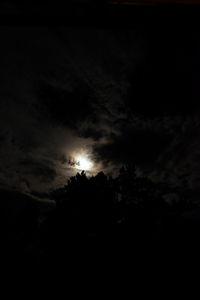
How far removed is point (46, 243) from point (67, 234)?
7.05ft

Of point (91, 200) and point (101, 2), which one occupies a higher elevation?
point (91, 200)

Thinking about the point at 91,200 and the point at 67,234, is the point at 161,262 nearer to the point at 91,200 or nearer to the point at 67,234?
the point at 67,234

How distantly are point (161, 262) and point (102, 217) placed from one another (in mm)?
7554

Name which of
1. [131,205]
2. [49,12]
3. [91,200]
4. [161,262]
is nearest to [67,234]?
[91,200]

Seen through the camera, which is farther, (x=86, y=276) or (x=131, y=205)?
(x=131, y=205)

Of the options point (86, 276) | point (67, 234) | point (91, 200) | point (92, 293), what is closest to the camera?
point (92, 293)

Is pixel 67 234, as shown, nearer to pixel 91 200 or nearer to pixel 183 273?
pixel 91 200

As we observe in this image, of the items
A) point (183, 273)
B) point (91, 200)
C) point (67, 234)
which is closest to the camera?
point (183, 273)

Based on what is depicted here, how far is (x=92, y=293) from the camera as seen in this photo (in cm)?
1405

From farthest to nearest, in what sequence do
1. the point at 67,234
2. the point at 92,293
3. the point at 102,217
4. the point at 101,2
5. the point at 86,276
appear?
the point at 102,217 < the point at 67,234 < the point at 86,276 < the point at 92,293 < the point at 101,2

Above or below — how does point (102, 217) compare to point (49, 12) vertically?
above

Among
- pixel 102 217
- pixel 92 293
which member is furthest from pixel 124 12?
pixel 102 217

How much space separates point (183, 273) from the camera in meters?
13.1

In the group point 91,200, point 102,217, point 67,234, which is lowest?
point 67,234
